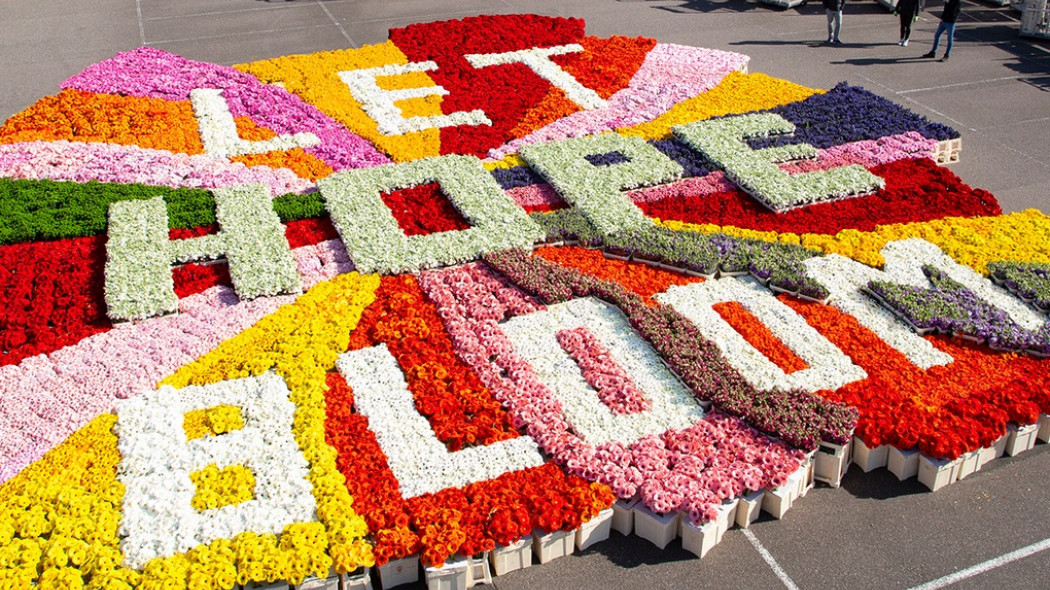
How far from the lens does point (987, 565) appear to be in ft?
32.8

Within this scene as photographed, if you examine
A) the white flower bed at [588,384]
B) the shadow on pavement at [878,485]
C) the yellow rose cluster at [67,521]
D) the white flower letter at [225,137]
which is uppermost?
the white flower letter at [225,137]

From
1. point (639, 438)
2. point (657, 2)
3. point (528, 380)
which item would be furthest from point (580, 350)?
point (657, 2)

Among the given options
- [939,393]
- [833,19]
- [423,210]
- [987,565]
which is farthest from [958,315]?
[833,19]

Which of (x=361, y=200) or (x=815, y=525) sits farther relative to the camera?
(x=361, y=200)

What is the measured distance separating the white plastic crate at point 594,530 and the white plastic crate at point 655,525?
1.06 feet

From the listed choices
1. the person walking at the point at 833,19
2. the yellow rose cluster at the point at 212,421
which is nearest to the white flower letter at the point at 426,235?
the yellow rose cluster at the point at 212,421

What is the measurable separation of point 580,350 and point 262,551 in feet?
16.1

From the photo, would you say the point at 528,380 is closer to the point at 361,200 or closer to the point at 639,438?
the point at 639,438

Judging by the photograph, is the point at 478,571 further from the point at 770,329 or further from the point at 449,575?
the point at 770,329

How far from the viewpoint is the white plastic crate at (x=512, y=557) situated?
983 centimetres

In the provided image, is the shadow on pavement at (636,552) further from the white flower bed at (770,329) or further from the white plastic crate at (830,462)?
the white flower bed at (770,329)

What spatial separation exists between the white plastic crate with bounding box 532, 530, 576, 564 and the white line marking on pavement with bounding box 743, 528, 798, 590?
1.96 meters

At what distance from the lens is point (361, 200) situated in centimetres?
1578

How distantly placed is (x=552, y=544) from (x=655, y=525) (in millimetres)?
1126
